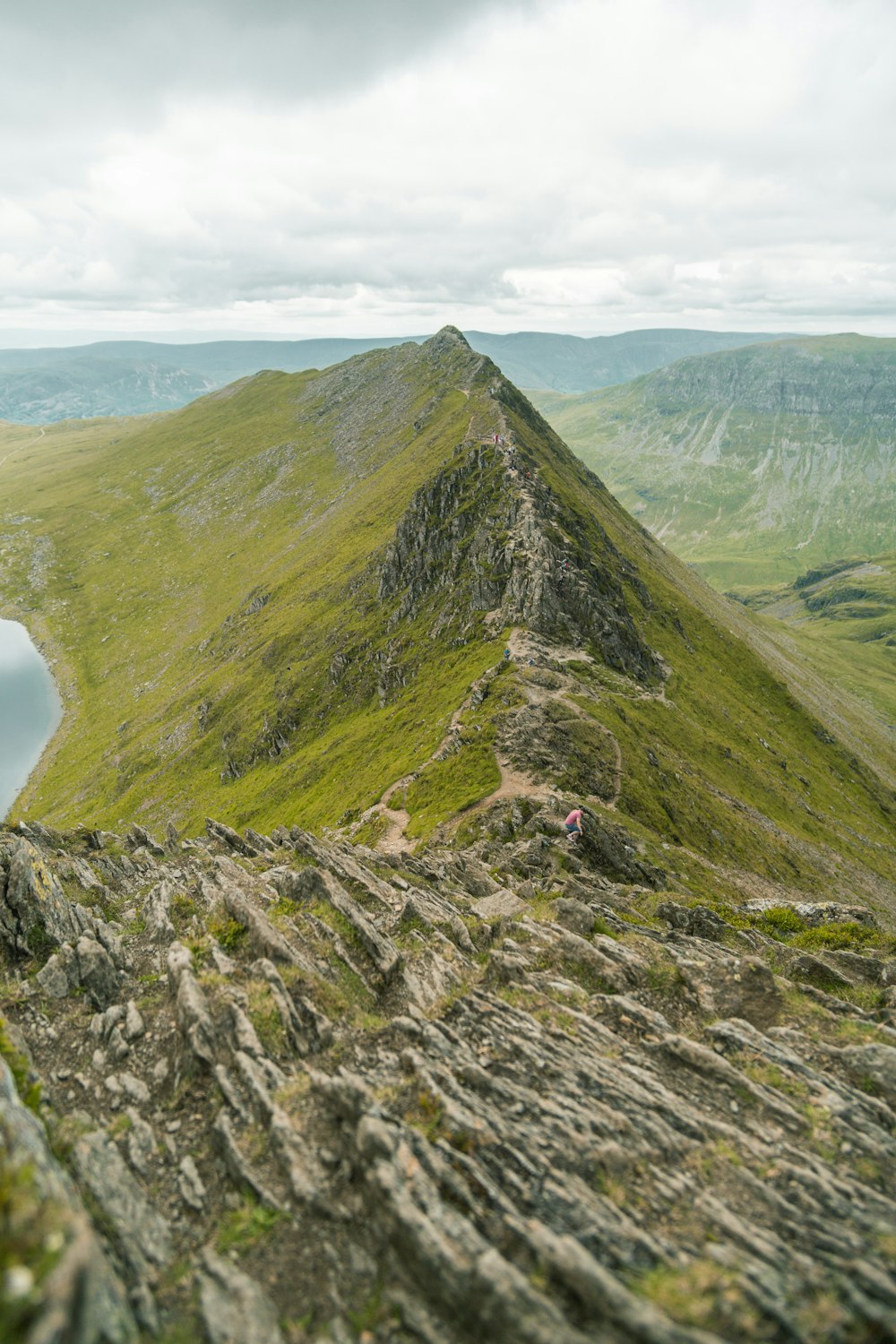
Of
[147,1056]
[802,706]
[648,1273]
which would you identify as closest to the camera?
[648,1273]

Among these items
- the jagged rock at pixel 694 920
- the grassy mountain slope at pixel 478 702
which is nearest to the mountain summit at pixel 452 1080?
the jagged rock at pixel 694 920

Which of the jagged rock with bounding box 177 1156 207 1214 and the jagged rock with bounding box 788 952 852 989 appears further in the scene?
the jagged rock with bounding box 788 952 852 989

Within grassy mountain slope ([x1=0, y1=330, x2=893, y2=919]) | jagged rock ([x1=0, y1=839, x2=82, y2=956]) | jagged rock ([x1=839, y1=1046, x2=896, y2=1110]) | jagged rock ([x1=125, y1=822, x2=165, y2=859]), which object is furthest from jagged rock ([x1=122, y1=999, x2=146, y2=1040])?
grassy mountain slope ([x1=0, y1=330, x2=893, y2=919])

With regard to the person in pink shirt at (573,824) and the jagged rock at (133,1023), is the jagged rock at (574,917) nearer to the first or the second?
the person in pink shirt at (573,824)

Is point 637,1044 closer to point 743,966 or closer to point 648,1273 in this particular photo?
point 743,966

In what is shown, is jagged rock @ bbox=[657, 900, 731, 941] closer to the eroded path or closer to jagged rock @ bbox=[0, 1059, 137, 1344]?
the eroded path

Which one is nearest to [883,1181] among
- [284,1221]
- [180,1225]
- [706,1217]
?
[706,1217]

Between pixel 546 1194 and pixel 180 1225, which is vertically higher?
pixel 546 1194
